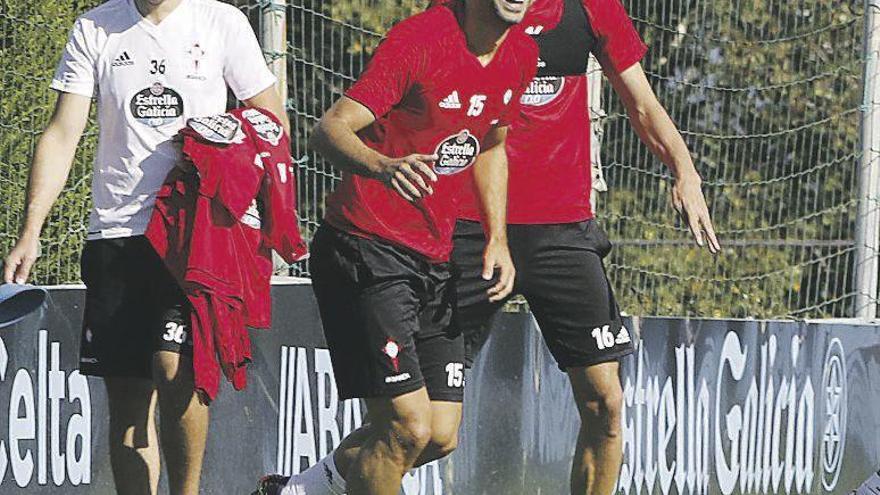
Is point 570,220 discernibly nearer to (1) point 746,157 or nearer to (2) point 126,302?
(2) point 126,302

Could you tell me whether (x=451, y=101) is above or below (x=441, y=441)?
above

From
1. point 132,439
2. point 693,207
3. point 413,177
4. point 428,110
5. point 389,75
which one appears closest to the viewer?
point 413,177

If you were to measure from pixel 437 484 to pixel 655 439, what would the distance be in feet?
4.56

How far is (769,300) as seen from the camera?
36.4ft

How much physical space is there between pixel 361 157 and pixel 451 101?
0.62 m

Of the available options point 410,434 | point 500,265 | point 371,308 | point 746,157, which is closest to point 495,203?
point 500,265

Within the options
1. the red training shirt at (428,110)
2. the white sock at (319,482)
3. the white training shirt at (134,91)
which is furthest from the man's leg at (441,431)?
the white training shirt at (134,91)

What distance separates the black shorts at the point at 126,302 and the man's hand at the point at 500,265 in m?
1.14

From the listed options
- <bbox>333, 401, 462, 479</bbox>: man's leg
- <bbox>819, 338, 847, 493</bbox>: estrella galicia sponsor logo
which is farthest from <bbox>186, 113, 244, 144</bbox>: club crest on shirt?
<bbox>819, 338, 847, 493</bbox>: estrella galicia sponsor logo

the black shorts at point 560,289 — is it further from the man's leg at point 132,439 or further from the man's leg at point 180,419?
the man's leg at point 132,439

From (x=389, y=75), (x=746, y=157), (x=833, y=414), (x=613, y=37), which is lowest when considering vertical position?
(x=833, y=414)

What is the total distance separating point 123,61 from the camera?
675cm

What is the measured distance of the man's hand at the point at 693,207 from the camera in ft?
24.3

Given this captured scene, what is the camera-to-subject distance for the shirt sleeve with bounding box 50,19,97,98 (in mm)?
6762
